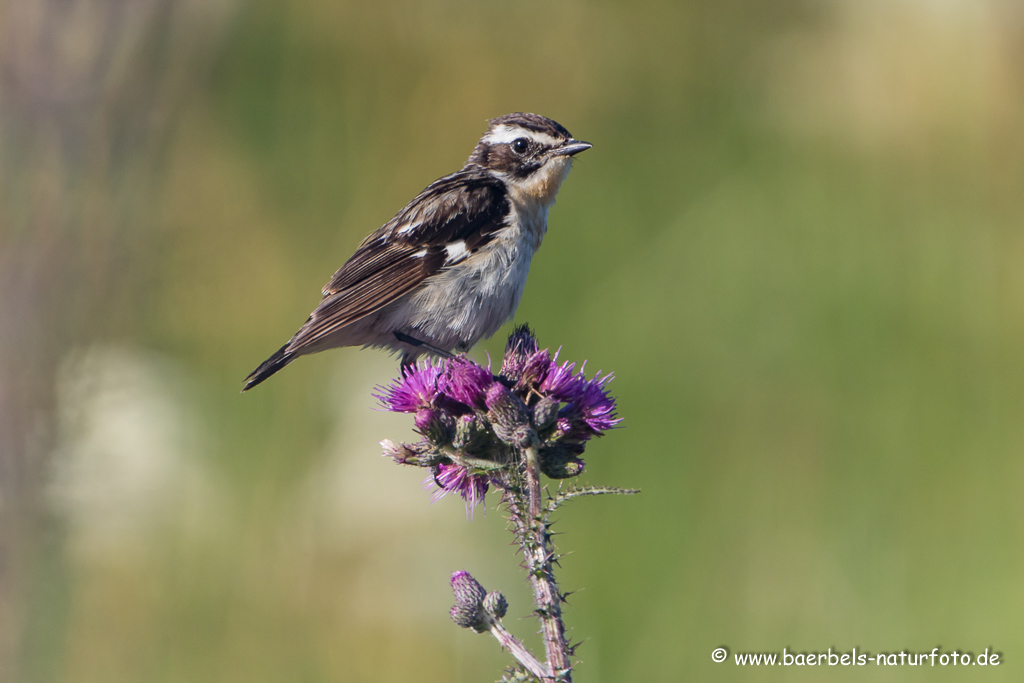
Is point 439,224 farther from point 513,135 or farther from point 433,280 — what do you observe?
point 513,135

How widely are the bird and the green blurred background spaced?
2.17 ft

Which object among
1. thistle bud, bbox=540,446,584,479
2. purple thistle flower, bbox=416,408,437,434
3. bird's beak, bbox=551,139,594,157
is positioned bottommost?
thistle bud, bbox=540,446,584,479

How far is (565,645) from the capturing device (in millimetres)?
1588

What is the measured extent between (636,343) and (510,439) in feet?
8.29

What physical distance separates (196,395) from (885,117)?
4004mm

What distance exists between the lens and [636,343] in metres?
4.32

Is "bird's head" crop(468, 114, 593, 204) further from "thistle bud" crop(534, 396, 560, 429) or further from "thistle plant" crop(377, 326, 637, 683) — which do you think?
"thistle bud" crop(534, 396, 560, 429)

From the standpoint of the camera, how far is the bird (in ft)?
10.1

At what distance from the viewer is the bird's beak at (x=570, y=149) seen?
3.51 m

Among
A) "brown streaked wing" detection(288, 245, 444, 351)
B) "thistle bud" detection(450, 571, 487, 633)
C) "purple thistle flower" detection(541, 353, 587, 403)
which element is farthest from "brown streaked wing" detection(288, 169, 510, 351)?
"thistle bud" detection(450, 571, 487, 633)

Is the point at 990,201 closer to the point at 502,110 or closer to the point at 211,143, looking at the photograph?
the point at 502,110

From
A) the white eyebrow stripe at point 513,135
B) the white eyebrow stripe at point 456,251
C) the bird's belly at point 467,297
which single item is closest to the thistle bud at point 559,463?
the bird's belly at point 467,297

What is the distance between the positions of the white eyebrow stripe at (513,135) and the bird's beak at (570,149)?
38mm

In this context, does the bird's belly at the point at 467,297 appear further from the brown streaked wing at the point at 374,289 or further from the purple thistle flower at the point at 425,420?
the purple thistle flower at the point at 425,420
